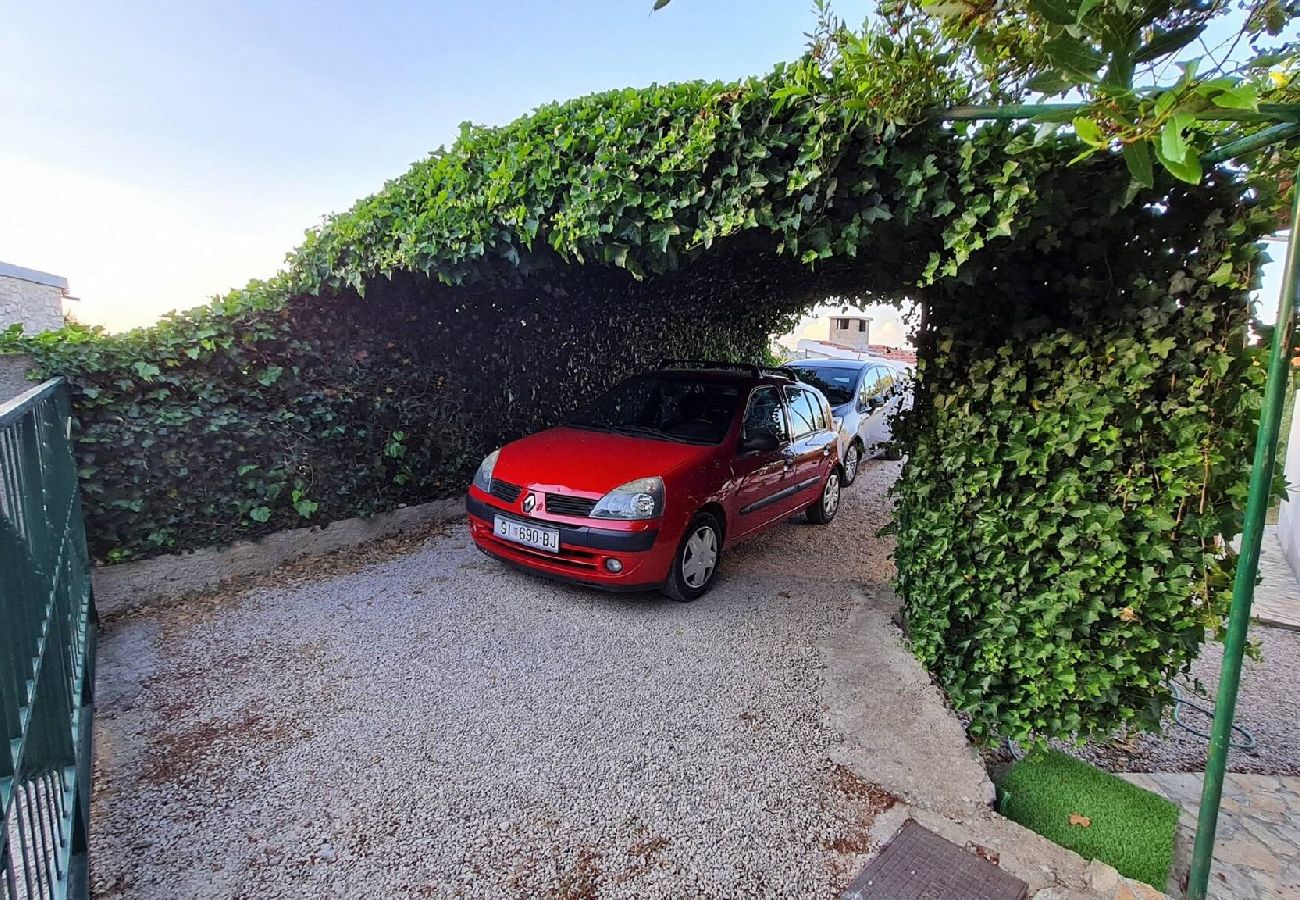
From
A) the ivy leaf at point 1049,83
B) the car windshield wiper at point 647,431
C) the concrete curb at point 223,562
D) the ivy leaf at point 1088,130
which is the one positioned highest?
the ivy leaf at point 1049,83

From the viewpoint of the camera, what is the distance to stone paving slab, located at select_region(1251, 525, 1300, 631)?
4641 millimetres

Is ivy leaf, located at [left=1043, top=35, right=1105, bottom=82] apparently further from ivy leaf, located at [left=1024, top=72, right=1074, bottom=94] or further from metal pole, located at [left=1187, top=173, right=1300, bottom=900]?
metal pole, located at [left=1187, top=173, right=1300, bottom=900]

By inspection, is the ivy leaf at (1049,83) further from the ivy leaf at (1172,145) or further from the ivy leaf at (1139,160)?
the ivy leaf at (1172,145)

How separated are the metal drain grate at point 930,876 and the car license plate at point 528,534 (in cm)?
244

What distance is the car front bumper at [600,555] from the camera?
3.73 metres

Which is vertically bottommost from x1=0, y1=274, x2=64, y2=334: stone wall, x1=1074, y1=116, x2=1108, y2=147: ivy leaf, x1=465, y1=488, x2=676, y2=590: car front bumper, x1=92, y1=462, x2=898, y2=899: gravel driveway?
x1=92, y1=462, x2=898, y2=899: gravel driveway

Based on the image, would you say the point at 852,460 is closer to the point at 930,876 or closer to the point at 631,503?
the point at 631,503

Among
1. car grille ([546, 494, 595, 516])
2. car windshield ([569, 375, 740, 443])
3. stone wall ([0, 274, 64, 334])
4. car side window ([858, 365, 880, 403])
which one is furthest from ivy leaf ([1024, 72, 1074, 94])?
stone wall ([0, 274, 64, 334])

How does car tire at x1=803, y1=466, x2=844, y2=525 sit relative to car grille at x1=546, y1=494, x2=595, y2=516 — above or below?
below

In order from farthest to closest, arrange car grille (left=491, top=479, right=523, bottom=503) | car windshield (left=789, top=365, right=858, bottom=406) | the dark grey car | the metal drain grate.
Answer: car windshield (left=789, top=365, right=858, bottom=406) < the dark grey car < car grille (left=491, top=479, right=523, bottom=503) < the metal drain grate

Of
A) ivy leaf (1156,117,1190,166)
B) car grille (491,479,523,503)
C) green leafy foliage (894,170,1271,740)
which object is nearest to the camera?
ivy leaf (1156,117,1190,166)

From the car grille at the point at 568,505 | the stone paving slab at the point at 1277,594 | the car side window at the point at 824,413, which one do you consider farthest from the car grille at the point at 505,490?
the stone paving slab at the point at 1277,594

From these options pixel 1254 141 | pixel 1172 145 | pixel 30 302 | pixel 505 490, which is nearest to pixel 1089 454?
pixel 1254 141

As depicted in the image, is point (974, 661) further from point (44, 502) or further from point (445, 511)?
point (445, 511)
